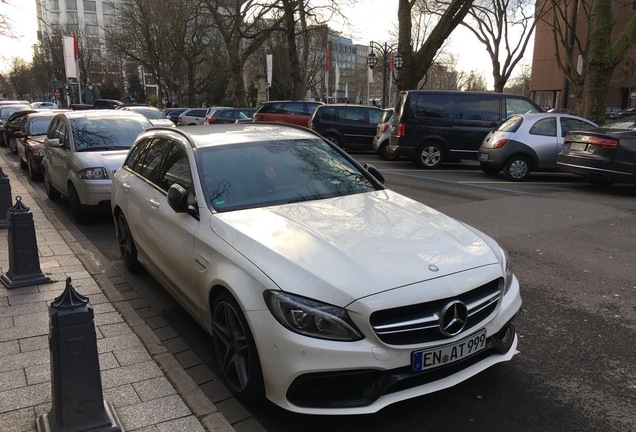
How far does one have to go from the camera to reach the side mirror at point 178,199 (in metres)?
3.88

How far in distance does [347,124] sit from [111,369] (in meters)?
16.1

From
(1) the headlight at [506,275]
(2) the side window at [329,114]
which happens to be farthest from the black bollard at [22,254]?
(2) the side window at [329,114]

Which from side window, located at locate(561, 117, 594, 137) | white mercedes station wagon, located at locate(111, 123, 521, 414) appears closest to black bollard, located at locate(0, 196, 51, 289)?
white mercedes station wagon, located at locate(111, 123, 521, 414)

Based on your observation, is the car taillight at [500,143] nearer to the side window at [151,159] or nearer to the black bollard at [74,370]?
the side window at [151,159]

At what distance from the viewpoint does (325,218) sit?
11.9 feet

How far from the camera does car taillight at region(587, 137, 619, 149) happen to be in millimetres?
10175

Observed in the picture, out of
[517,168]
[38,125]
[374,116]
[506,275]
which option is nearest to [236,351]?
[506,275]

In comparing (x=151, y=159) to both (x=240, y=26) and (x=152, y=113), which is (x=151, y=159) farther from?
(x=240, y=26)

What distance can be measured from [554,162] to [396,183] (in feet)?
12.5

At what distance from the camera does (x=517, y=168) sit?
12484mm

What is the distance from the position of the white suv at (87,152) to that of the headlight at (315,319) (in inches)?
234

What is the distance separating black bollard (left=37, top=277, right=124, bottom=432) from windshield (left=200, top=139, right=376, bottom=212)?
136cm

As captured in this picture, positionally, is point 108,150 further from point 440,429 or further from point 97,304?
point 440,429

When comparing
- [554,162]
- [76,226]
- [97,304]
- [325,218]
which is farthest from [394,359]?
[554,162]
